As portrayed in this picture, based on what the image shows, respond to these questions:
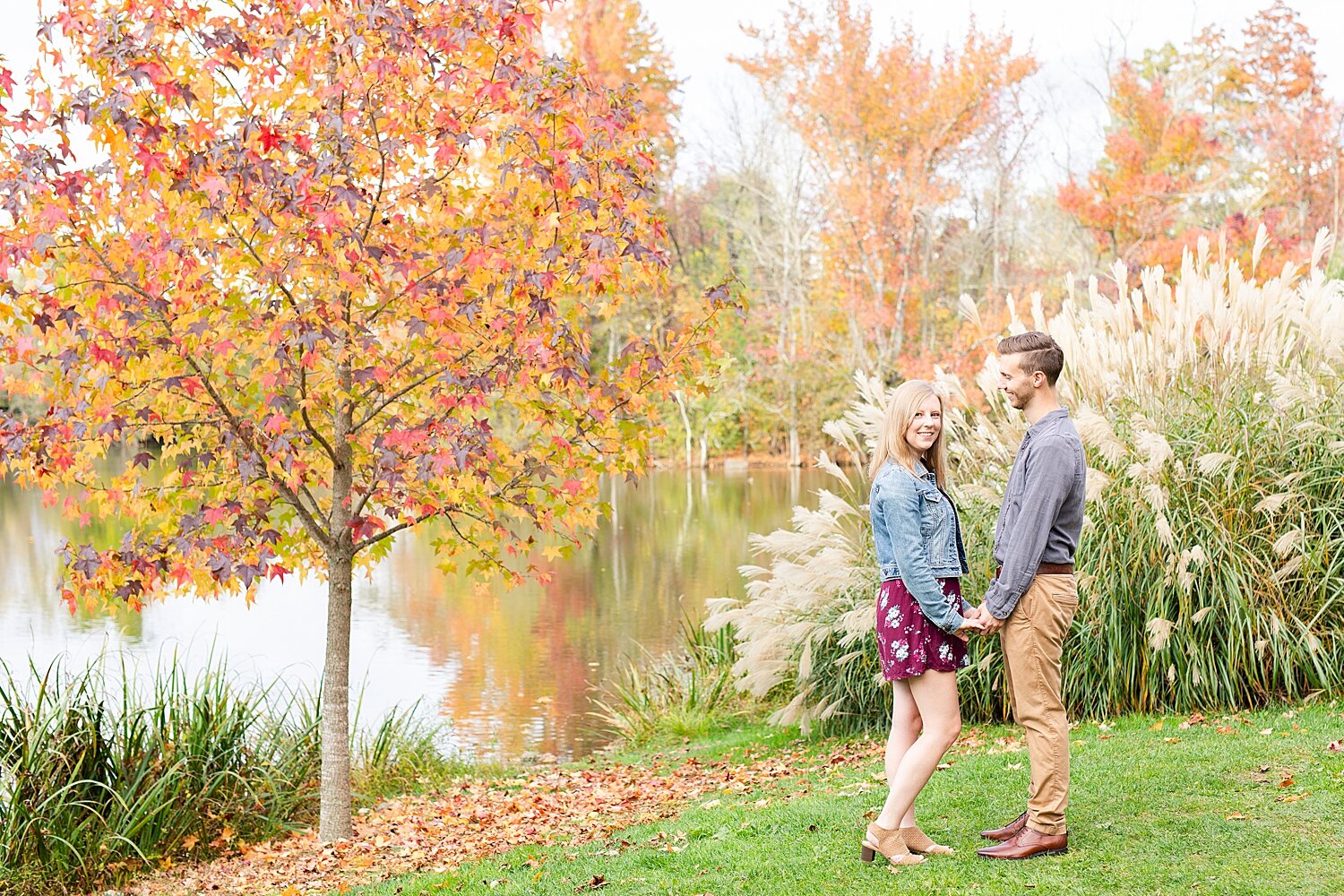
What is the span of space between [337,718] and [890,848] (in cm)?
312

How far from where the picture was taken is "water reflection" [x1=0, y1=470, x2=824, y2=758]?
9.91 m

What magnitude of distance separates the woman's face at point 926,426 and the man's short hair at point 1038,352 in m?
0.31

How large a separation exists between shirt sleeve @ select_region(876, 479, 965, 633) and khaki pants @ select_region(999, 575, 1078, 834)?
22cm

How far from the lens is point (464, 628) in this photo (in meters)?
13.2

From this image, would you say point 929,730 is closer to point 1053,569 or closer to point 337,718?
point 1053,569

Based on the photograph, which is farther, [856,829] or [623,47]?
[623,47]

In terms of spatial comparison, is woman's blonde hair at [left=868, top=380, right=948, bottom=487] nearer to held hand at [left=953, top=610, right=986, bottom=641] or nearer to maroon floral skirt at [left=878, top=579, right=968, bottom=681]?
maroon floral skirt at [left=878, top=579, right=968, bottom=681]

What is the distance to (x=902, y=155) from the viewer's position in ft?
82.3

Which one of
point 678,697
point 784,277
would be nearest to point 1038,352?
point 678,697

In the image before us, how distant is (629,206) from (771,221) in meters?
32.4

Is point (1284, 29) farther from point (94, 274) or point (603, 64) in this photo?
point (94, 274)

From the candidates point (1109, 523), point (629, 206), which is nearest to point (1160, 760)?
point (1109, 523)

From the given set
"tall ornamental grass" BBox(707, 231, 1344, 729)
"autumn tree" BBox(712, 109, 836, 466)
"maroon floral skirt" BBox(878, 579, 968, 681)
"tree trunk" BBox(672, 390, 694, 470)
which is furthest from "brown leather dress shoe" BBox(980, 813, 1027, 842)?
"tree trunk" BBox(672, 390, 694, 470)

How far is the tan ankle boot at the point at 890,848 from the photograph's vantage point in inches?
155
